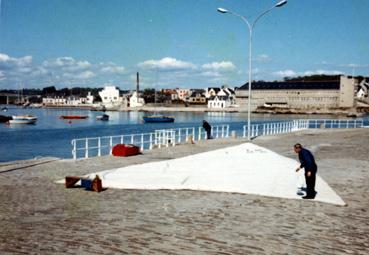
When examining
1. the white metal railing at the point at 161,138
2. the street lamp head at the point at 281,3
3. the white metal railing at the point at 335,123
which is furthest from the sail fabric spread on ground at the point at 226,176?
the white metal railing at the point at 335,123

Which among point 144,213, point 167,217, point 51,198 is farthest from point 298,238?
point 51,198

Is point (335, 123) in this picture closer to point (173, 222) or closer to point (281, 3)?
point (281, 3)

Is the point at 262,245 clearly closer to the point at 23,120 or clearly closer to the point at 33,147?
the point at 33,147

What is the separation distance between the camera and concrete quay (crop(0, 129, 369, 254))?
760 cm

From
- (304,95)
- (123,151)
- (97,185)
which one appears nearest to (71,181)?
(97,185)

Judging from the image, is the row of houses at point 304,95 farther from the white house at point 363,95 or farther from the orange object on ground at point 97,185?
the orange object on ground at point 97,185

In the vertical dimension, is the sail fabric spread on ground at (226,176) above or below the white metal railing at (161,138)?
above

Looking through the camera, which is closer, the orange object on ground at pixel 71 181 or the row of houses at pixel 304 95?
the orange object on ground at pixel 71 181

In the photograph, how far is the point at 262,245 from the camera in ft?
25.4

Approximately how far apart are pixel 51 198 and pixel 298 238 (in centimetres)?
680

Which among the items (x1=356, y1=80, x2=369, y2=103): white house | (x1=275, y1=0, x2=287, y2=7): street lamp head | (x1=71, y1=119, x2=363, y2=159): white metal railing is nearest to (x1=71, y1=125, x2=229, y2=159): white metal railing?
(x1=71, y1=119, x2=363, y2=159): white metal railing

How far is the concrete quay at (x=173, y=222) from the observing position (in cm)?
760

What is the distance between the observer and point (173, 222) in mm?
9297

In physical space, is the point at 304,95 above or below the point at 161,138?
above
